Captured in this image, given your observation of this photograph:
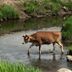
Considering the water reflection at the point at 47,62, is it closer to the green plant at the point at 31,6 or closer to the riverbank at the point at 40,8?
the riverbank at the point at 40,8

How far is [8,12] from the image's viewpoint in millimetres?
38062

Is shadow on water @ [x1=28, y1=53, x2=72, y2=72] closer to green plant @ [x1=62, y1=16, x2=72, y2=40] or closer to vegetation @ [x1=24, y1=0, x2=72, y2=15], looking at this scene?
green plant @ [x1=62, y1=16, x2=72, y2=40]

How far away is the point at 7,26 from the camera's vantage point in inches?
1367

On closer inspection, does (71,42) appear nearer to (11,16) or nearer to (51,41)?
(51,41)

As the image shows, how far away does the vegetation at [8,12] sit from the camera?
123ft

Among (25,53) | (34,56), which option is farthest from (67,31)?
(34,56)

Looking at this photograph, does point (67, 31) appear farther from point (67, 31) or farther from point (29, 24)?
point (29, 24)

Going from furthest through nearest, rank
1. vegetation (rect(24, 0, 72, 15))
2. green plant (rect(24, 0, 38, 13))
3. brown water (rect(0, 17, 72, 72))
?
1. vegetation (rect(24, 0, 72, 15))
2. green plant (rect(24, 0, 38, 13))
3. brown water (rect(0, 17, 72, 72))

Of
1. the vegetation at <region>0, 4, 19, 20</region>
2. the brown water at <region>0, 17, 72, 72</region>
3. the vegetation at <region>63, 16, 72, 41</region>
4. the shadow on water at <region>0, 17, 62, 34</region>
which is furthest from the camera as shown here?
the vegetation at <region>0, 4, 19, 20</region>

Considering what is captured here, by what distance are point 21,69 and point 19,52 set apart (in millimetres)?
8591

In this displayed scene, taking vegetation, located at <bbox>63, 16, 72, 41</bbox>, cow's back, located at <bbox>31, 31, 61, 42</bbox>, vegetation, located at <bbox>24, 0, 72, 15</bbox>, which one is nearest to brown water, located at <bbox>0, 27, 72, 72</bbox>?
cow's back, located at <bbox>31, 31, 61, 42</bbox>

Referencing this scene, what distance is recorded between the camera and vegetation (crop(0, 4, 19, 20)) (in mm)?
37625

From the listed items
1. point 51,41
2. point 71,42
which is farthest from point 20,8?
point 51,41

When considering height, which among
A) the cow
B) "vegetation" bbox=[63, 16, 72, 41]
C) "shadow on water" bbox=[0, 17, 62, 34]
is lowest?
"shadow on water" bbox=[0, 17, 62, 34]
